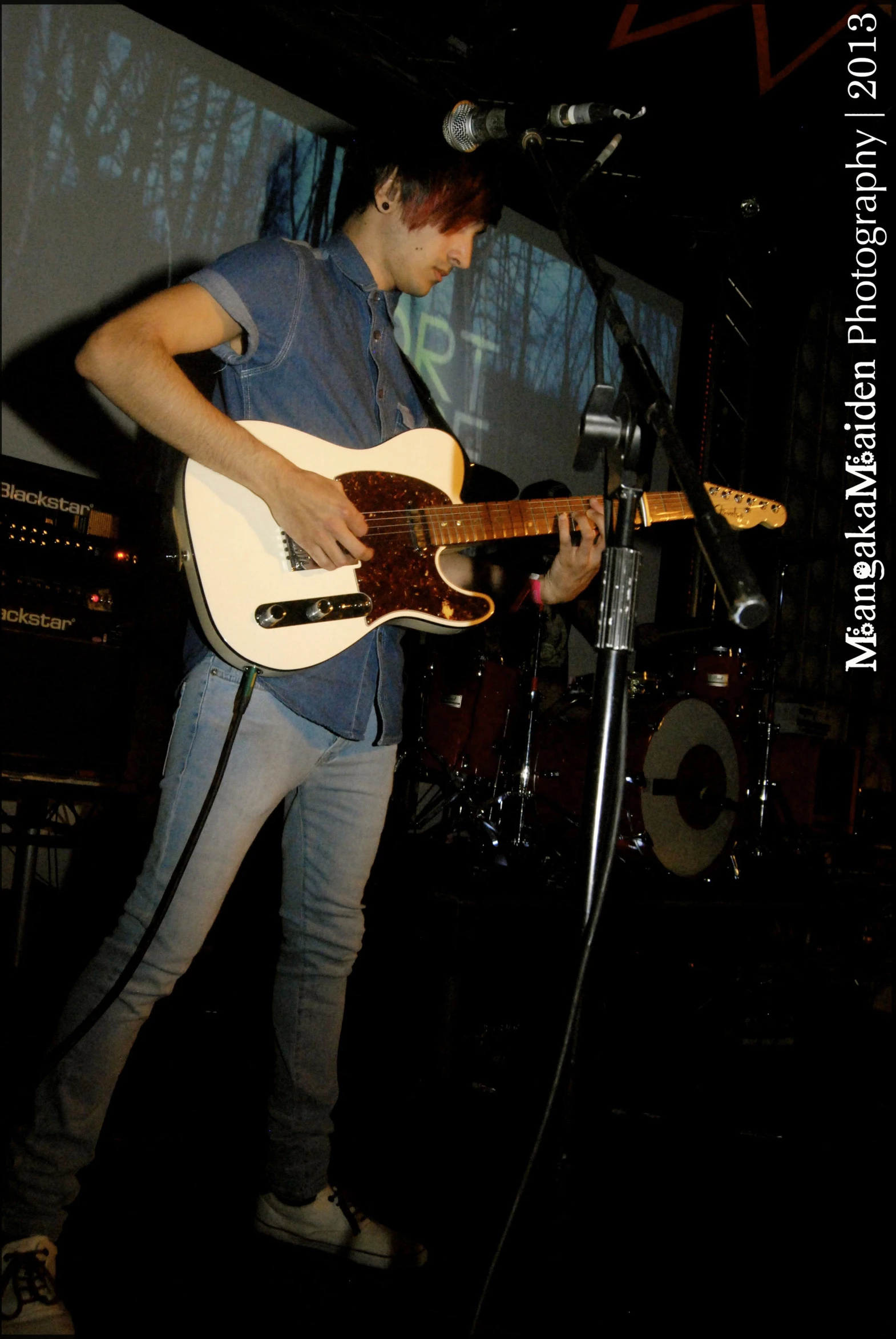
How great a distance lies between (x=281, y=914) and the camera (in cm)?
184

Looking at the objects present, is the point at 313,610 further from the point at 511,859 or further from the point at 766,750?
the point at 766,750

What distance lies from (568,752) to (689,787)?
639 mm

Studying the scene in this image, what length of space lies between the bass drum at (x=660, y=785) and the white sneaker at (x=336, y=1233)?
2341mm

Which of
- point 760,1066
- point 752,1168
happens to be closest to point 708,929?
point 760,1066

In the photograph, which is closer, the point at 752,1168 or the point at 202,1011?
the point at 752,1168

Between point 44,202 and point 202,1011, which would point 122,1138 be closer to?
point 202,1011

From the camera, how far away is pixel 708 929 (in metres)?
3.78

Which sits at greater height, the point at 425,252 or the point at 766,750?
the point at 425,252

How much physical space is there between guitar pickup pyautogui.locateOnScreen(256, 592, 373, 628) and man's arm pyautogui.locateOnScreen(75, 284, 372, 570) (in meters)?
→ 0.07

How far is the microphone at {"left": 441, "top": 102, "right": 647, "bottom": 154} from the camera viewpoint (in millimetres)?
1573

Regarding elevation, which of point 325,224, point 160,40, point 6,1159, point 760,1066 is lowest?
point 760,1066

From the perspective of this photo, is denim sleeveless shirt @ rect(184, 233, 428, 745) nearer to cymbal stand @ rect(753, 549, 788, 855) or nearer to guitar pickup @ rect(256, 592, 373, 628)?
guitar pickup @ rect(256, 592, 373, 628)

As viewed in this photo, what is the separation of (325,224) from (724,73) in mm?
2244

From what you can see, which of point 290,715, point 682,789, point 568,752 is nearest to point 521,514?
point 290,715
